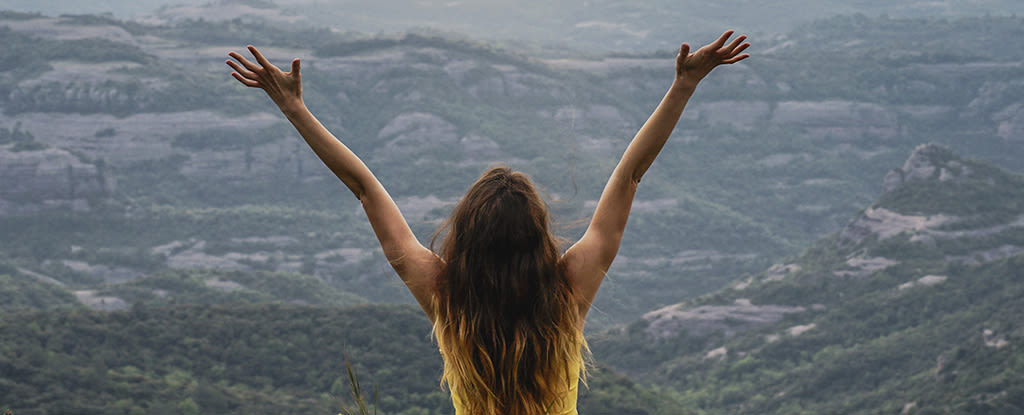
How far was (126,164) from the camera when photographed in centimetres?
17825

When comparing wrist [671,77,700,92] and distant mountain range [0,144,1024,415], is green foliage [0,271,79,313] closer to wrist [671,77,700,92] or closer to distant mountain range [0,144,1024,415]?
distant mountain range [0,144,1024,415]

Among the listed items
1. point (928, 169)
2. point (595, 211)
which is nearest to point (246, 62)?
point (595, 211)

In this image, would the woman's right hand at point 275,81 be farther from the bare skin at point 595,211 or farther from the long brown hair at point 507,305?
the long brown hair at point 507,305

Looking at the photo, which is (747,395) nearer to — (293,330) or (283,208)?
(293,330)

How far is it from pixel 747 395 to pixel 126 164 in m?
124

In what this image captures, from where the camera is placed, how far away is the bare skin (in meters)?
5.46

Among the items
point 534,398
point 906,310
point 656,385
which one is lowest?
point 656,385

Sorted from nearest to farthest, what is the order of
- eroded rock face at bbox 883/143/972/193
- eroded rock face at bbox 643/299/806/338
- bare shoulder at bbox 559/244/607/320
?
bare shoulder at bbox 559/244/607/320 → eroded rock face at bbox 643/299/806/338 → eroded rock face at bbox 883/143/972/193

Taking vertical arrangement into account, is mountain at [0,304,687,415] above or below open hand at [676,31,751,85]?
below

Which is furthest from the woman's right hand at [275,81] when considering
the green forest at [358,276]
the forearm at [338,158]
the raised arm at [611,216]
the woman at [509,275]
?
the raised arm at [611,216]

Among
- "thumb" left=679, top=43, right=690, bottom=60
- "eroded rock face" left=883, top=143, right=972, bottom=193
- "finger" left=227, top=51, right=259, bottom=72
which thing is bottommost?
"eroded rock face" left=883, top=143, right=972, bottom=193

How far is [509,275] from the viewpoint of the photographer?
535 cm

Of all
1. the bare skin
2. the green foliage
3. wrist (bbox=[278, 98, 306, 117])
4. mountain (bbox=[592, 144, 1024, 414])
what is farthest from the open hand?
the green foliage

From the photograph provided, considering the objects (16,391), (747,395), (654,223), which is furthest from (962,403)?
(654,223)
